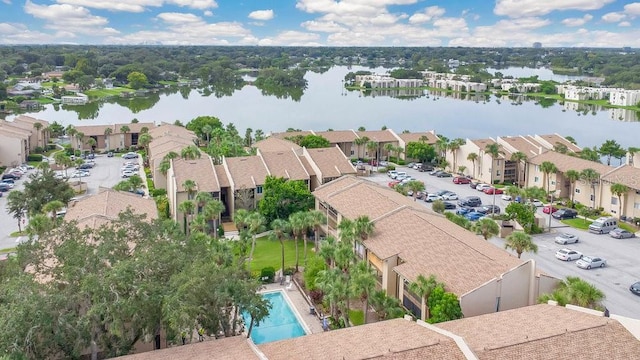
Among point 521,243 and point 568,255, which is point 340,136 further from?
point 521,243

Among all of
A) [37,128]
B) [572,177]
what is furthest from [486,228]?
[37,128]

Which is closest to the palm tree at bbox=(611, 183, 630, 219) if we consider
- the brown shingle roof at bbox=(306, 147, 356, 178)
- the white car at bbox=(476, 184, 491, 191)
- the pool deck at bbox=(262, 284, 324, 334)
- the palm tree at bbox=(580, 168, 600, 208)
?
the palm tree at bbox=(580, 168, 600, 208)

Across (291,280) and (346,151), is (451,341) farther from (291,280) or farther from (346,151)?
(346,151)

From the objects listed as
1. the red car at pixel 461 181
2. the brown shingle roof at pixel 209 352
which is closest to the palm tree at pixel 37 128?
the red car at pixel 461 181

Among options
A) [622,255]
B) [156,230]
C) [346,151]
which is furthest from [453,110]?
[156,230]

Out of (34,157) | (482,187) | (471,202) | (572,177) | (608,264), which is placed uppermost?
(572,177)

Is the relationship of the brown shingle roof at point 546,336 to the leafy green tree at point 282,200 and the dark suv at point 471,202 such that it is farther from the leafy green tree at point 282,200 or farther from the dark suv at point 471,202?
the dark suv at point 471,202

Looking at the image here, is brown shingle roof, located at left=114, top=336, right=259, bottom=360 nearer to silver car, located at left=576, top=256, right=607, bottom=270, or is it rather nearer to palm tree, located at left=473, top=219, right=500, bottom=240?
palm tree, located at left=473, top=219, right=500, bottom=240
